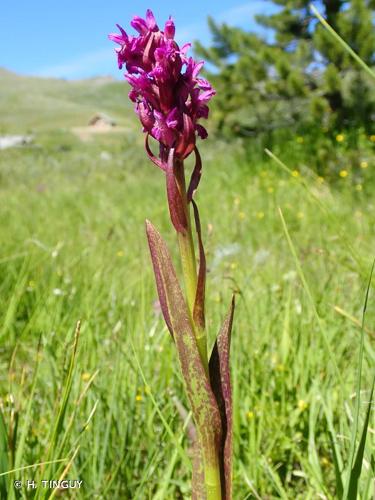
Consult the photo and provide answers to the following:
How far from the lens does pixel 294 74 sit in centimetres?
508

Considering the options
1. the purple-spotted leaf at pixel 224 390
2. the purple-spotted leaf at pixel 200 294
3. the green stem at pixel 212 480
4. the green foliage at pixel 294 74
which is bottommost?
the green stem at pixel 212 480

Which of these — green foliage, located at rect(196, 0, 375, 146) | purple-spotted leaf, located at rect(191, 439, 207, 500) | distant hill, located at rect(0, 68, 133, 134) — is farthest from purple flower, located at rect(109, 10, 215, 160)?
distant hill, located at rect(0, 68, 133, 134)

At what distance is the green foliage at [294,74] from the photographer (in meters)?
4.88

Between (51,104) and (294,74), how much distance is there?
123 feet

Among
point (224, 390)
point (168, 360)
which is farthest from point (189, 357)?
point (168, 360)

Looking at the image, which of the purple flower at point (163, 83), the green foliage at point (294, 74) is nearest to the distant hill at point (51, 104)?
the green foliage at point (294, 74)

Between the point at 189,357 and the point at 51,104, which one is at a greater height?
the point at 51,104

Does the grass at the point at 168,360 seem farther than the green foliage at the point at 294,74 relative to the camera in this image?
No

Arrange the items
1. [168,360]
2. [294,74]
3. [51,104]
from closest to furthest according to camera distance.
→ [168,360]
[294,74]
[51,104]

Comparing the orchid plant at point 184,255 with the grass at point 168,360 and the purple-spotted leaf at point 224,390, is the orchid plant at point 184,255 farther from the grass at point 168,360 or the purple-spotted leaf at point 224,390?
the grass at point 168,360

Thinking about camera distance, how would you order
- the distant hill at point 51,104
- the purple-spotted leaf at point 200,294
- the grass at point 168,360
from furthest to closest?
1. the distant hill at point 51,104
2. the grass at point 168,360
3. the purple-spotted leaf at point 200,294

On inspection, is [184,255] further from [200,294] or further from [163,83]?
[163,83]

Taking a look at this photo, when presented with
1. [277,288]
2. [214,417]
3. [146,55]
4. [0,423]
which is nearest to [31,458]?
[0,423]

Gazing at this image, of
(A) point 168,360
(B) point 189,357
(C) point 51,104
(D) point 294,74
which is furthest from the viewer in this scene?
(C) point 51,104
